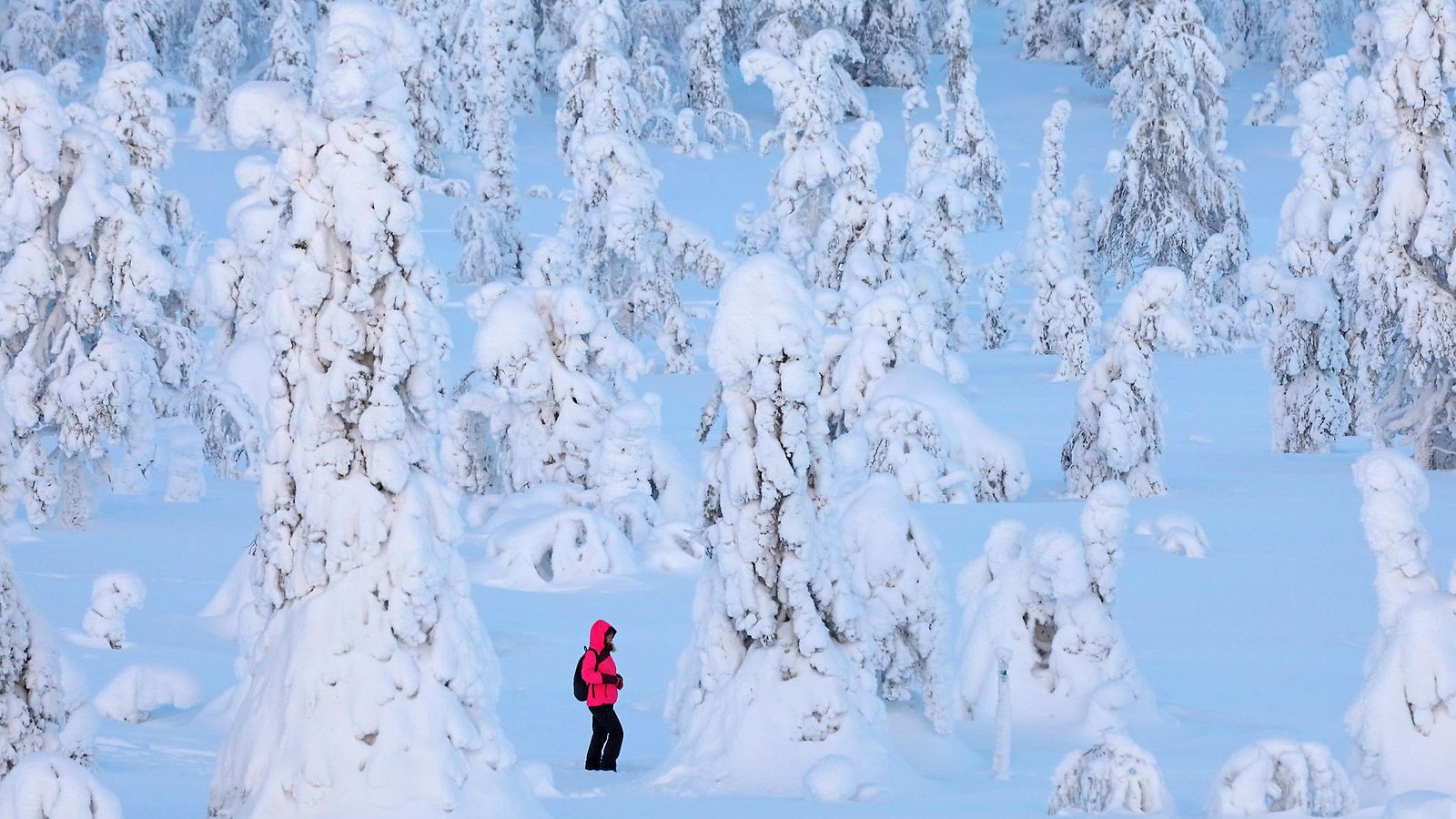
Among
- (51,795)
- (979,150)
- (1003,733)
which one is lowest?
(51,795)

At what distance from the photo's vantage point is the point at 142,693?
14.1m

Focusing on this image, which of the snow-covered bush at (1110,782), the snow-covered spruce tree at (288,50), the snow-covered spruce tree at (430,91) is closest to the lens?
the snow-covered bush at (1110,782)

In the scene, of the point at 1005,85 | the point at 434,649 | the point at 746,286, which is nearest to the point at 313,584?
the point at 434,649

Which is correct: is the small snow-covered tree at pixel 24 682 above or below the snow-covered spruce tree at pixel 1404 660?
below

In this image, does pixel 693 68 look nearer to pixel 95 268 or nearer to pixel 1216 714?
pixel 95 268

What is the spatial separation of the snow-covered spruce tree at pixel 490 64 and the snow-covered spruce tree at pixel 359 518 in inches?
1266

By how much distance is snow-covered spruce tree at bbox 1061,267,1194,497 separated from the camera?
24.7 meters

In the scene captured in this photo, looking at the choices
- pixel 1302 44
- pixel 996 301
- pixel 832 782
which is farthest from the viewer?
pixel 1302 44

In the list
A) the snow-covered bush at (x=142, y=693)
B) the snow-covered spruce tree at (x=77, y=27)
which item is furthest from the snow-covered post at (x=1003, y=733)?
the snow-covered spruce tree at (x=77, y=27)

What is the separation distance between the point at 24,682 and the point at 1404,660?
21.6ft

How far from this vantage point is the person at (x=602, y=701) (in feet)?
42.0

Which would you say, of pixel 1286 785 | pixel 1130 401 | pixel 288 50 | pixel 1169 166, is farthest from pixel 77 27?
pixel 1286 785

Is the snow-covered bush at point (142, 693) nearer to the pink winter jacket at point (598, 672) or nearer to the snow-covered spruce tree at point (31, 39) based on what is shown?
the pink winter jacket at point (598, 672)

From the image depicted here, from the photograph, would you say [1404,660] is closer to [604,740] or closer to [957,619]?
[604,740]
